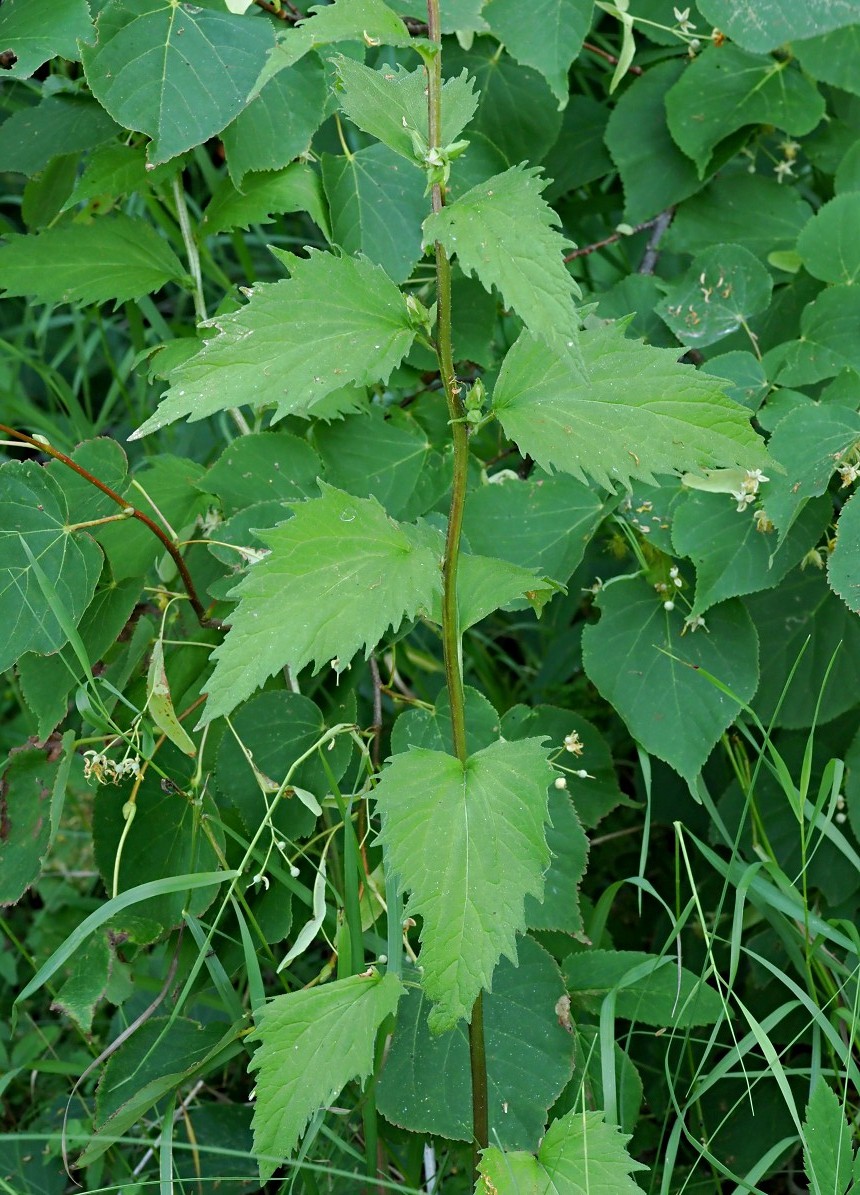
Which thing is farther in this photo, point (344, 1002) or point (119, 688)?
point (119, 688)

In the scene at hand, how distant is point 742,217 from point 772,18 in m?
0.30

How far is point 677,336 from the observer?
1.63 metres

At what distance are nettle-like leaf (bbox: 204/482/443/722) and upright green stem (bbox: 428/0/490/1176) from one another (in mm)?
38

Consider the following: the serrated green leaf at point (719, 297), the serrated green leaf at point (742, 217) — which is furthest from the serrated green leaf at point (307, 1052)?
the serrated green leaf at point (742, 217)

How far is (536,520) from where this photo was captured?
1521mm

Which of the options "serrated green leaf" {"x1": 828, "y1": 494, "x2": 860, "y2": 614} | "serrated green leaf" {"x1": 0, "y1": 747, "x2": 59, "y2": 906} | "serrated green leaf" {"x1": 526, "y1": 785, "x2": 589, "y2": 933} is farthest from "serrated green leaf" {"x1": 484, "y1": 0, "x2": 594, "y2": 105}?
"serrated green leaf" {"x1": 0, "y1": 747, "x2": 59, "y2": 906}

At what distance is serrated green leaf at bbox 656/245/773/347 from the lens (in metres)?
1.62

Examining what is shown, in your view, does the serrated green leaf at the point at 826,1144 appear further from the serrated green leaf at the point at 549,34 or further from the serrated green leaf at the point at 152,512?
the serrated green leaf at the point at 549,34

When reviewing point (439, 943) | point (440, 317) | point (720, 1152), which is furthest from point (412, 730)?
point (720, 1152)

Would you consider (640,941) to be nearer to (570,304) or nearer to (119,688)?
(119,688)

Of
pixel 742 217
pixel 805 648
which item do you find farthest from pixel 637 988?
pixel 742 217

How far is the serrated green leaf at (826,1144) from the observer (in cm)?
107

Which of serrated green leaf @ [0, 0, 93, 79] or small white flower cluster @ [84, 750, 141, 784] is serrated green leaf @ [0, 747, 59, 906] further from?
serrated green leaf @ [0, 0, 93, 79]

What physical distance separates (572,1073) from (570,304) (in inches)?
33.6
